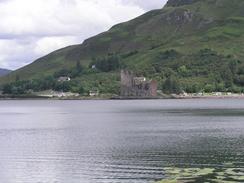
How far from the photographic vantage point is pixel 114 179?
6369 centimetres

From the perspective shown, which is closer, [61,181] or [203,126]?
[61,181]

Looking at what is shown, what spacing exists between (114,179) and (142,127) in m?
81.0

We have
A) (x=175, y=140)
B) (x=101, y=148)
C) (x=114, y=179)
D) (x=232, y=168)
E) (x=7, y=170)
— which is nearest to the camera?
(x=114, y=179)

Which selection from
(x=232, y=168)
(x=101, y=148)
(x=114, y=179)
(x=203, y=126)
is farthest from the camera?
(x=203, y=126)

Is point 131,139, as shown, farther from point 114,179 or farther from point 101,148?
point 114,179

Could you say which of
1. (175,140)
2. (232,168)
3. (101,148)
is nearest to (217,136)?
(175,140)

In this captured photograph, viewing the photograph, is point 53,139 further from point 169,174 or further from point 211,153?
point 169,174

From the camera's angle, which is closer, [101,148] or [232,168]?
[232,168]

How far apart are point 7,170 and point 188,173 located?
2252 centimetres

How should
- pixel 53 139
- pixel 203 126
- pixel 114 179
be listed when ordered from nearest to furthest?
pixel 114 179
pixel 53 139
pixel 203 126

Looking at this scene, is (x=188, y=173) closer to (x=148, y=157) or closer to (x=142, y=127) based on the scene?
(x=148, y=157)

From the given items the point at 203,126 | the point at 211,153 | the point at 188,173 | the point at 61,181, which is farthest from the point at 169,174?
the point at 203,126

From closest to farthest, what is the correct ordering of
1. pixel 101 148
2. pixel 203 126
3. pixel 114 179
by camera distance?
pixel 114 179 → pixel 101 148 → pixel 203 126

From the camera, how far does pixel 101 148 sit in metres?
95.4
